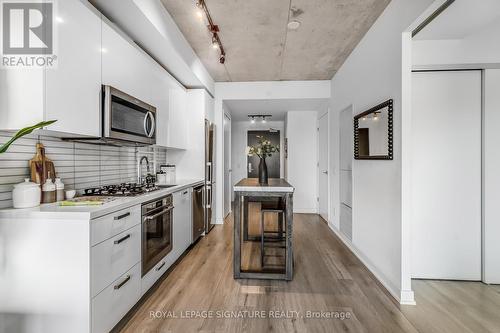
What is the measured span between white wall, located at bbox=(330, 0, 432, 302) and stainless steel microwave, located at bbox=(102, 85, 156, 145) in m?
2.44

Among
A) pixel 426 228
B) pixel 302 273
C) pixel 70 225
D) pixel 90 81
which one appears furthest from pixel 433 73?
pixel 70 225

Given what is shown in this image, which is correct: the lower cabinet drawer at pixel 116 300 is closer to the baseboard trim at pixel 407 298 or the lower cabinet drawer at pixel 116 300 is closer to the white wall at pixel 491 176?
the baseboard trim at pixel 407 298

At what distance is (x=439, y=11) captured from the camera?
179 cm

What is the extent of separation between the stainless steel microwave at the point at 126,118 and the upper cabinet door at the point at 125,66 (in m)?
0.10

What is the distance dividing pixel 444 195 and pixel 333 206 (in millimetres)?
2039

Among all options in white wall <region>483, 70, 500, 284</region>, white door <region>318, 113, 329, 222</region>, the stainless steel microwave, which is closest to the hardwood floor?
white wall <region>483, 70, 500, 284</region>

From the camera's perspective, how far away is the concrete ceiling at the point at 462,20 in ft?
6.29

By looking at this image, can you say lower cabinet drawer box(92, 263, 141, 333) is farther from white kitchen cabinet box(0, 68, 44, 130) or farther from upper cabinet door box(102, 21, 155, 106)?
upper cabinet door box(102, 21, 155, 106)

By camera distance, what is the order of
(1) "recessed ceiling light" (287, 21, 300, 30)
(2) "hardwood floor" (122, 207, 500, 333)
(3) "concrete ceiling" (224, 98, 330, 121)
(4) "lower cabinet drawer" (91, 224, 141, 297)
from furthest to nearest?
1. (3) "concrete ceiling" (224, 98, 330, 121)
2. (1) "recessed ceiling light" (287, 21, 300, 30)
3. (2) "hardwood floor" (122, 207, 500, 333)
4. (4) "lower cabinet drawer" (91, 224, 141, 297)

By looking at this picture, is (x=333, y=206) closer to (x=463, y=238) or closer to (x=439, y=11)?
(x=463, y=238)

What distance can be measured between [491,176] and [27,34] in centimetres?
389

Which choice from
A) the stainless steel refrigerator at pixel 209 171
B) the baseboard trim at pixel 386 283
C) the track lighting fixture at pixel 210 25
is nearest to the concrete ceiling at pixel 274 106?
the stainless steel refrigerator at pixel 209 171

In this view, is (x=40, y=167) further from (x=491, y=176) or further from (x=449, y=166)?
(x=491, y=176)

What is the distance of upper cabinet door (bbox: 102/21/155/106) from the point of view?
198 cm
